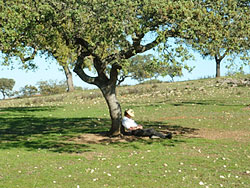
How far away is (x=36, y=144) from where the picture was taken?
59.5 ft

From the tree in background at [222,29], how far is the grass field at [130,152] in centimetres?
480

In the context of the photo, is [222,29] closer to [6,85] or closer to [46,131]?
[46,131]

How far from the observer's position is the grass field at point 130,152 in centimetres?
1148

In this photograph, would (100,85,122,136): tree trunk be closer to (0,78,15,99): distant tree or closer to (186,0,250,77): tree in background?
(186,0,250,77): tree in background

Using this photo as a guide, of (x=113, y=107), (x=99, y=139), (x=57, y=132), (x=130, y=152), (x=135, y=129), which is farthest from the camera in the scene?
(x=57, y=132)

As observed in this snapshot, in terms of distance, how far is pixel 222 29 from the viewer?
17.7m

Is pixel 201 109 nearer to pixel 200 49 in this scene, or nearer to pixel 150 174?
pixel 200 49

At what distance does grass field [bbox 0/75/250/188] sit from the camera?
11.5 meters

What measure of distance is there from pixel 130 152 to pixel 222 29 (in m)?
7.83

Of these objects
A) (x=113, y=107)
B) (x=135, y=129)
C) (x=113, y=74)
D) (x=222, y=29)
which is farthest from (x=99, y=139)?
(x=222, y=29)

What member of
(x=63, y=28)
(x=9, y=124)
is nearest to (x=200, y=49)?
(x=63, y=28)

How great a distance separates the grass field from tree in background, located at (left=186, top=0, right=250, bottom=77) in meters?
4.80

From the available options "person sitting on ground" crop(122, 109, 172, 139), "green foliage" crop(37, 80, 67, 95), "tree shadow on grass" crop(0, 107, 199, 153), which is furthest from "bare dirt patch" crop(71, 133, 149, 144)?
"green foliage" crop(37, 80, 67, 95)

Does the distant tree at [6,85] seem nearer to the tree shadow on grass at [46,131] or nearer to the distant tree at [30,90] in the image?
the distant tree at [30,90]
